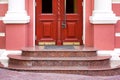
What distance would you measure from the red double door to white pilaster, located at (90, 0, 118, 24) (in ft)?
2.59

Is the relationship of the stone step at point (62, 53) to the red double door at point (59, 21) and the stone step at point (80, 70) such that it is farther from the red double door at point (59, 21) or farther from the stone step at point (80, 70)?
the red double door at point (59, 21)

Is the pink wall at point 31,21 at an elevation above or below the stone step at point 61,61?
above

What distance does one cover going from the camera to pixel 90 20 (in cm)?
973

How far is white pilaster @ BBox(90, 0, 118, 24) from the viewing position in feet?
30.8

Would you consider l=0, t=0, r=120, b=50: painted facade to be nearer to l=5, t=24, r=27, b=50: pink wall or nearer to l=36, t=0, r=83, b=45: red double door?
l=5, t=24, r=27, b=50: pink wall

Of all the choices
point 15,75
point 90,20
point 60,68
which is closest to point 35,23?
point 90,20

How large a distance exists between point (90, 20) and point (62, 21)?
85 cm

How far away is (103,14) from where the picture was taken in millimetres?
9422

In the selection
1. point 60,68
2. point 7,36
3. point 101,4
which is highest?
point 101,4

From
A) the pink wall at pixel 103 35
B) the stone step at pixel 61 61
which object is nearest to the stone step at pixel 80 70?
the stone step at pixel 61 61

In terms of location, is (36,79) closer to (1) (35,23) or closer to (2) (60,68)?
(2) (60,68)

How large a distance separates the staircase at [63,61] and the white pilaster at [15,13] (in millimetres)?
800

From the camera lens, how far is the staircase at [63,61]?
27.1 ft

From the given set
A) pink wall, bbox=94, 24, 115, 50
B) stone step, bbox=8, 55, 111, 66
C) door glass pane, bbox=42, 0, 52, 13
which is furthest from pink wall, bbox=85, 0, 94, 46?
stone step, bbox=8, 55, 111, 66
